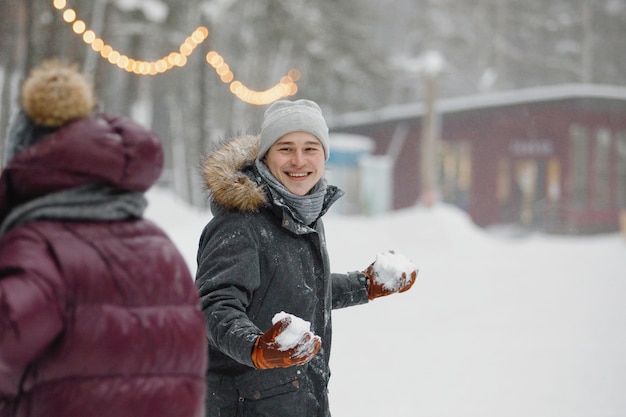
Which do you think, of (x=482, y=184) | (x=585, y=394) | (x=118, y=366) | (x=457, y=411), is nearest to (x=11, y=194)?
(x=118, y=366)

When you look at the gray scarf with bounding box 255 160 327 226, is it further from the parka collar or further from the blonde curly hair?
the blonde curly hair

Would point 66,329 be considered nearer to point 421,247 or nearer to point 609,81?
point 421,247

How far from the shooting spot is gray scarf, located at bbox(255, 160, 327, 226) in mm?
3070

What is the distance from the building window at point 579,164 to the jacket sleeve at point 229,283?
1116 inches

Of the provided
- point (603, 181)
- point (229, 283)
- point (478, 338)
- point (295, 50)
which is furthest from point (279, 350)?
point (603, 181)

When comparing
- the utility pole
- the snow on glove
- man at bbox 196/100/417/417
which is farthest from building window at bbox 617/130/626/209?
man at bbox 196/100/417/417

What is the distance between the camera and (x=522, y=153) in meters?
30.5

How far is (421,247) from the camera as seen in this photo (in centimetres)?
1820

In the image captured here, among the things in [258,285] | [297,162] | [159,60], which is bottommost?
[258,285]

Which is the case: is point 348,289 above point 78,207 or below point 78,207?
below

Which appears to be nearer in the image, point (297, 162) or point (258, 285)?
point (258, 285)

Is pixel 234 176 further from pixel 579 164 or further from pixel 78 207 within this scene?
pixel 579 164

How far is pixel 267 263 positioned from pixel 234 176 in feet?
1.13

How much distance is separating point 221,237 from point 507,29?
50.2m
